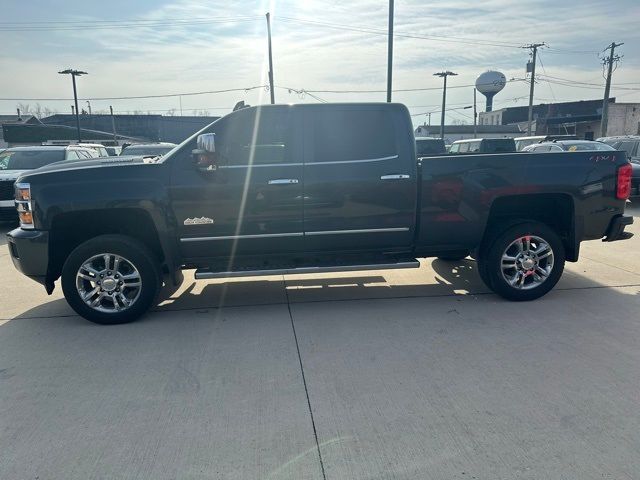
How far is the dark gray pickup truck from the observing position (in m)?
4.44

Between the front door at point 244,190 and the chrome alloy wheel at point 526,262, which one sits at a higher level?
the front door at point 244,190

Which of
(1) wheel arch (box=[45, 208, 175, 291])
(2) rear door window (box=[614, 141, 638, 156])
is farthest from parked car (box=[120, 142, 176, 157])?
(2) rear door window (box=[614, 141, 638, 156])

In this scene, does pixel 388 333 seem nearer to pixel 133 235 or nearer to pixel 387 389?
pixel 387 389

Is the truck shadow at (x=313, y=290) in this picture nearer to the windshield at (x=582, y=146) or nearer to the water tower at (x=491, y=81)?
the windshield at (x=582, y=146)

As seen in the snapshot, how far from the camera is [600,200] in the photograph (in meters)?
4.98

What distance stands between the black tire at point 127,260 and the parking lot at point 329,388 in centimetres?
15

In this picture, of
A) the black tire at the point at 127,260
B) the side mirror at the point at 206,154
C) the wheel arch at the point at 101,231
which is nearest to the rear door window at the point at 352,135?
the side mirror at the point at 206,154

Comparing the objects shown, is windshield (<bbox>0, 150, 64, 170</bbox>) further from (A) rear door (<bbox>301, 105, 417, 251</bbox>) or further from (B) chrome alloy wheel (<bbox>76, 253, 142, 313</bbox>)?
(A) rear door (<bbox>301, 105, 417, 251</bbox>)

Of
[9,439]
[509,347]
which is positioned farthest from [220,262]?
[509,347]

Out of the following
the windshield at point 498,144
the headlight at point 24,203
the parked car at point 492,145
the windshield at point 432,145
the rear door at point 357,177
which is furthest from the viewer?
the windshield at point 432,145

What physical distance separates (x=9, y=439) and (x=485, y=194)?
176 inches

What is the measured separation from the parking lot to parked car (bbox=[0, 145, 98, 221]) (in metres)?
5.66

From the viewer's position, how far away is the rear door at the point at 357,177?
4.67 meters

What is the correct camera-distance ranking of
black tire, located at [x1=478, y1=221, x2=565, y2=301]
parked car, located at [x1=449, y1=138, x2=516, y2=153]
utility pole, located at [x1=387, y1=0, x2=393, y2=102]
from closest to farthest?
black tire, located at [x1=478, y1=221, x2=565, y2=301], parked car, located at [x1=449, y1=138, x2=516, y2=153], utility pole, located at [x1=387, y1=0, x2=393, y2=102]
